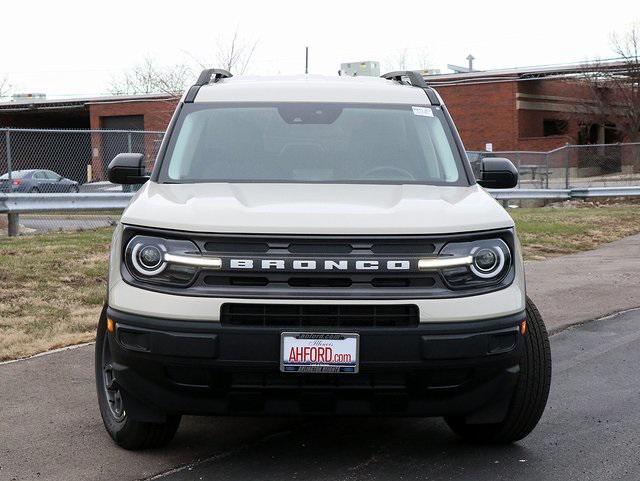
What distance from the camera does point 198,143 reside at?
578 cm

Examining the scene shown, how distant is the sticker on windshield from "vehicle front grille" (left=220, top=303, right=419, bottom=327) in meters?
1.94

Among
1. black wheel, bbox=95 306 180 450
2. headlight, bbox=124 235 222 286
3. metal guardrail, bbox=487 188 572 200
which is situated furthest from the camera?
metal guardrail, bbox=487 188 572 200

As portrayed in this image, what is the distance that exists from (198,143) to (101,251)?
7.94m

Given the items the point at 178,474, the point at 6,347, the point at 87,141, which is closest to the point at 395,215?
the point at 178,474

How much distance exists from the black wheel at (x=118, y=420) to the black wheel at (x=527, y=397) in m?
1.44

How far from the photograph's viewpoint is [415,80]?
21.5 ft

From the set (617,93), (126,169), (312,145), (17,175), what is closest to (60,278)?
(126,169)

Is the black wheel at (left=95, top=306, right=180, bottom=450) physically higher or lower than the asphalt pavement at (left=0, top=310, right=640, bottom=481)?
higher

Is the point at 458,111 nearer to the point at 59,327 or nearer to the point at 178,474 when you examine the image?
the point at 59,327

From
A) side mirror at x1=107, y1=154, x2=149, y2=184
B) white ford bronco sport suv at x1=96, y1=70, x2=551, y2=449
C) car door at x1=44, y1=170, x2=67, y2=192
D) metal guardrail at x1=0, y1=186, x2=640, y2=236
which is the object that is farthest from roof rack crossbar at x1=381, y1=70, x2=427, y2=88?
car door at x1=44, y1=170, x2=67, y2=192

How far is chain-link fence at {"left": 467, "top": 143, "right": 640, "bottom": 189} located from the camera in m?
29.3

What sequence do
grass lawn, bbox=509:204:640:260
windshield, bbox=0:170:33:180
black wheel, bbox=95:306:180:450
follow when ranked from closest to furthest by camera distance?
black wheel, bbox=95:306:180:450 < windshield, bbox=0:170:33:180 < grass lawn, bbox=509:204:640:260

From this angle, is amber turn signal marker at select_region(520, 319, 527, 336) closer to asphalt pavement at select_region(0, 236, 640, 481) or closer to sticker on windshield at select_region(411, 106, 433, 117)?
asphalt pavement at select_region(0, 236, 640, 481)

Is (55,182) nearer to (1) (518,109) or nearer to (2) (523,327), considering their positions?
(2) (523,327)
